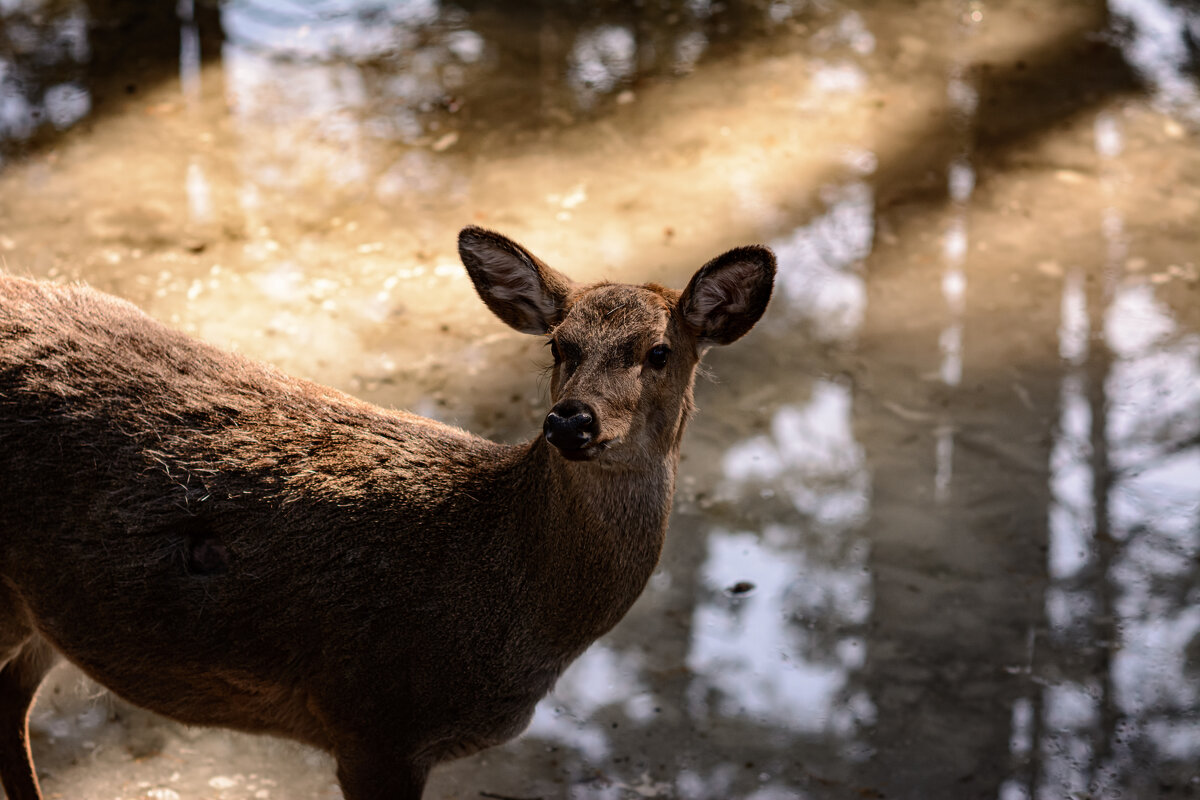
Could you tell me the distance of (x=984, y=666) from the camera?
18.2ft

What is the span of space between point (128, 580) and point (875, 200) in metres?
6.12

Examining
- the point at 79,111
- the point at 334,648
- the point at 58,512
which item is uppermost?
the point at 58,512

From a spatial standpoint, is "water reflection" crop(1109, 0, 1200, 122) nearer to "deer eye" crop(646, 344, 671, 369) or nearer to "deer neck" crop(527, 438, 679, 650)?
"deer eye" crop(646, 344, 671, 369)

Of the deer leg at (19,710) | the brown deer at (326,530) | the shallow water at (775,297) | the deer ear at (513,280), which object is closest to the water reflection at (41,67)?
the shallow water at (775,297)

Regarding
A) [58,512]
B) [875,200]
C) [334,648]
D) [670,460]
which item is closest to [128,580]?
[58,512]

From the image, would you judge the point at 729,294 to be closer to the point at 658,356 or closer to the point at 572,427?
the point at 658,356

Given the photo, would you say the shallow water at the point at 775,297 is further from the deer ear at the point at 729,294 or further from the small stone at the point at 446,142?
the deer ear at the point at 729,294

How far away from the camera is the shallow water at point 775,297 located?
208 inches

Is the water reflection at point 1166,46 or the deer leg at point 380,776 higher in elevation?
the deer leg at point 380,776

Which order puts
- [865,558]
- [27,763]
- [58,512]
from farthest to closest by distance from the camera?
[865,558] < [27,763] < [58,512]

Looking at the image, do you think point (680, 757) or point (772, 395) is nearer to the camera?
point (680, 757)

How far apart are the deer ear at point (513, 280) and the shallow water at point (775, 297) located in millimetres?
1935

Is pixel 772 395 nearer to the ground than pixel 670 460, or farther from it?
nearer to the ground

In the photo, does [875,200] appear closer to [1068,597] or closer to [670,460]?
[1068,597]
